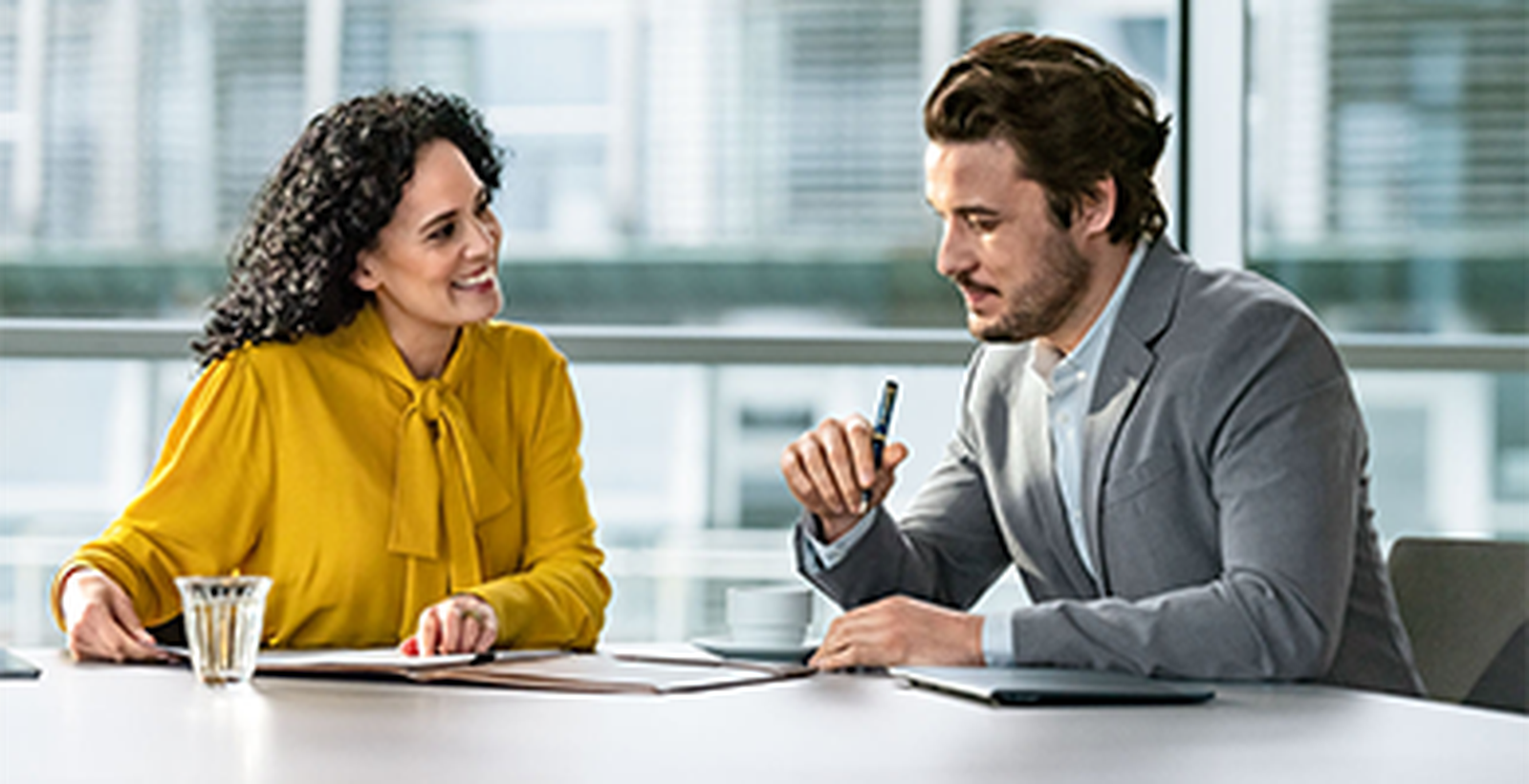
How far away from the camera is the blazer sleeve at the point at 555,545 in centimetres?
192

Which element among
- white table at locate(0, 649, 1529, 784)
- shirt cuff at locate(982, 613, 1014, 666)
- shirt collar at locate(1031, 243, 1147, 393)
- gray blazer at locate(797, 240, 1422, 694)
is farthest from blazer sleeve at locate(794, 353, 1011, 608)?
white table at locate(0, 649, 1529, 784)

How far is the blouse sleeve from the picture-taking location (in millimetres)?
1851

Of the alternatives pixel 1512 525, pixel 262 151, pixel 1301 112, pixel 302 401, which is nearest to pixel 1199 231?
pixel 1301 112

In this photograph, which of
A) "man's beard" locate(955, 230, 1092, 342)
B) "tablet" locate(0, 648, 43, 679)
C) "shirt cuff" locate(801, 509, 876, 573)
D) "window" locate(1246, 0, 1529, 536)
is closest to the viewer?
"tablet" locate(0, 648, 43, 679)

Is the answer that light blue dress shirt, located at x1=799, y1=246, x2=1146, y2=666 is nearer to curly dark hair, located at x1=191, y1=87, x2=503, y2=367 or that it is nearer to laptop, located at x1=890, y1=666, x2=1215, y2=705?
laptop, located at x1=890, y1=666, x2=1215, y2=705

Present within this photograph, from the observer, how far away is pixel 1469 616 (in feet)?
6.23

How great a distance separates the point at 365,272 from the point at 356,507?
342 millimetres

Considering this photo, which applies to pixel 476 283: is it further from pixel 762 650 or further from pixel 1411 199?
pixel 1411 199

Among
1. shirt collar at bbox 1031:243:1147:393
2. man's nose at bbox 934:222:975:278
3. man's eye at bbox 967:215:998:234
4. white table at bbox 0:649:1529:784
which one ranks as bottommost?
white table at bbox 0:649:1529:784

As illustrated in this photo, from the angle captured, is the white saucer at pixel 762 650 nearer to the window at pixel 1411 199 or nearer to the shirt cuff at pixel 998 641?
the shirt cuff at pixel 998 641

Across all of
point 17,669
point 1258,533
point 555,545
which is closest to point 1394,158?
point 1258,533

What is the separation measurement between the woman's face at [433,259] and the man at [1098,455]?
54 cm

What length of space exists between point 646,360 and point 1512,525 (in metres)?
1.93

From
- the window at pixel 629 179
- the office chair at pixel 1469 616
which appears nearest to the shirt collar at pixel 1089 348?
the office chair at pixel 1469 616
